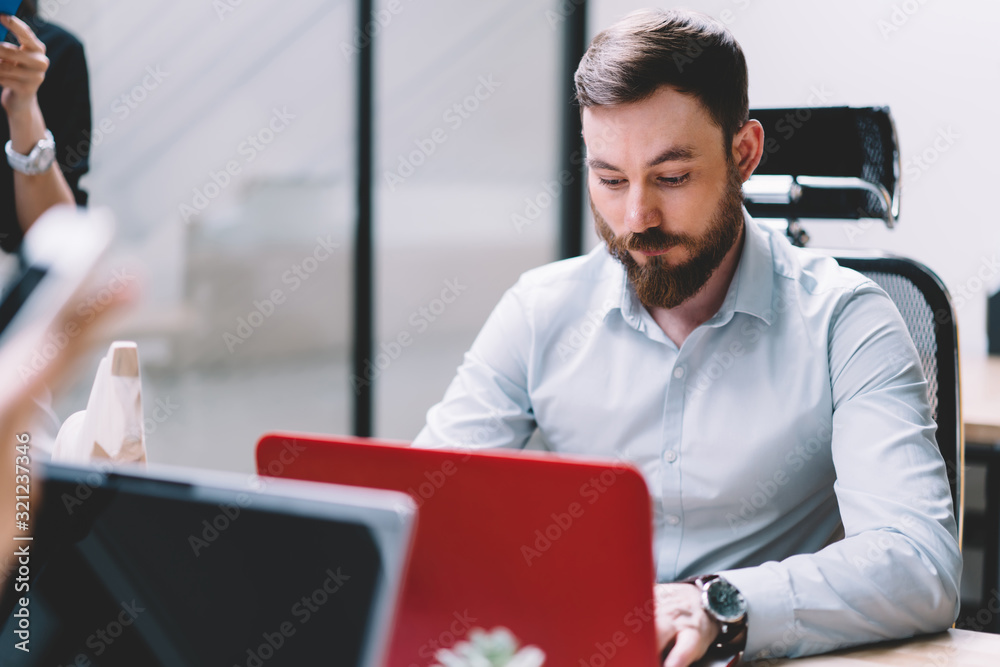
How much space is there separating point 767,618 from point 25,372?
27.2 inches

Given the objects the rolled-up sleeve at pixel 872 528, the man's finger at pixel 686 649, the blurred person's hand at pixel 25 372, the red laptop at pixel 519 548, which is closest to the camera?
the blurred person's hand at pixel 25 372

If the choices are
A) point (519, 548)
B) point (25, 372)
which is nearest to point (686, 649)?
point (519, 548)

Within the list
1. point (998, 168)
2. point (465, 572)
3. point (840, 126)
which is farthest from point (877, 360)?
point (998, 168)

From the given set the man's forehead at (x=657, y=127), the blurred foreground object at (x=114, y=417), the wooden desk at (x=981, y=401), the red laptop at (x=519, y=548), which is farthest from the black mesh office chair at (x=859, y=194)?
the blurred foreground object at (x=114, y=417)

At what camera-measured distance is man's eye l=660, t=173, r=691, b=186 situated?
3.88 ft

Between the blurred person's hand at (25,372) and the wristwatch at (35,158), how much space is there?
1073 millimetres

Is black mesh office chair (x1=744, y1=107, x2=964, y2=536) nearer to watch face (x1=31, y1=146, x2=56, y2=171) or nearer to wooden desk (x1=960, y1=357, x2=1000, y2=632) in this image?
wooden desk (x1=960, y1=357, x2=1000, y2=632)

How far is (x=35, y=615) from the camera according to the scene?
50 cm

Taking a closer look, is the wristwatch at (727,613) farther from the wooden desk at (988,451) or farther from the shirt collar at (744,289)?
the wooden desk at (988,451)

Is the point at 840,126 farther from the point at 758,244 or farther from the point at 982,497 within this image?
the point at 982,497

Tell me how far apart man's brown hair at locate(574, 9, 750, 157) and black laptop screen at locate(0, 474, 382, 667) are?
87 centimetres

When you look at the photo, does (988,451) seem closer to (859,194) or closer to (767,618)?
(859,194)

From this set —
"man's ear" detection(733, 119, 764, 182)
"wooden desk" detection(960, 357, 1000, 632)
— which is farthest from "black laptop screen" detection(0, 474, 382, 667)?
"wooden desk" detection(960, 357, 1000, 632)

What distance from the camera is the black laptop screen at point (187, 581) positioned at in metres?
0.42
